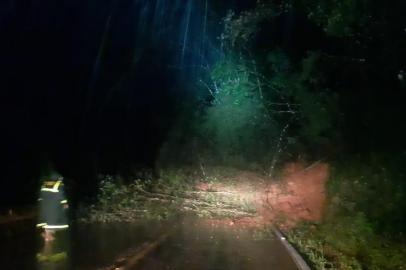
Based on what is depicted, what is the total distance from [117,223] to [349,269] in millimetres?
8746

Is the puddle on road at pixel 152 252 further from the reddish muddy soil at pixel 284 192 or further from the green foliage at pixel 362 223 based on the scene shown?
the reddish muddy soil at pixel 284 192

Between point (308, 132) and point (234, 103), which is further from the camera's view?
point (234, 103)

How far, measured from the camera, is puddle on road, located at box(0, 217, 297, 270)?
1091 centimetres

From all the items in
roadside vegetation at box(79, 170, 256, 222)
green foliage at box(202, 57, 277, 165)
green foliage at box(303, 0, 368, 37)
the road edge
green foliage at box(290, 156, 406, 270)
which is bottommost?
roadside vegetation at box(79, 170, 256, 222)

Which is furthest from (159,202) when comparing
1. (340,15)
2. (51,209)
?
(51,209)

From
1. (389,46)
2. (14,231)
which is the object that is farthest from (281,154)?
(14,231)

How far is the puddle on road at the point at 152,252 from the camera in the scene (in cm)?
1091

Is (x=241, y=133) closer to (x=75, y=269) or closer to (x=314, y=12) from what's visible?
(x=314, y=12)

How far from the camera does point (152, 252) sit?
12.5m

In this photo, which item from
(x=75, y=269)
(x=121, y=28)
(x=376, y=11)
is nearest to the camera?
(x=75, y=269)

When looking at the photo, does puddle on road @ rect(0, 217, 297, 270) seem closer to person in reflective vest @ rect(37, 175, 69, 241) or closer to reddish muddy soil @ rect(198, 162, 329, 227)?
person in reflective vest @ rect(37, 175, 69, 241)

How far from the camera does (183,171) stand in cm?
A: 2712

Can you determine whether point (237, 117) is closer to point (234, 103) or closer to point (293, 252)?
point (234, 103)

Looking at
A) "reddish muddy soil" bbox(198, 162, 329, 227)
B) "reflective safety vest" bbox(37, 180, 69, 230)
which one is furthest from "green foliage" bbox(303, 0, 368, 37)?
"reflective safety vest" bbox(37, 180, 69, 230)
